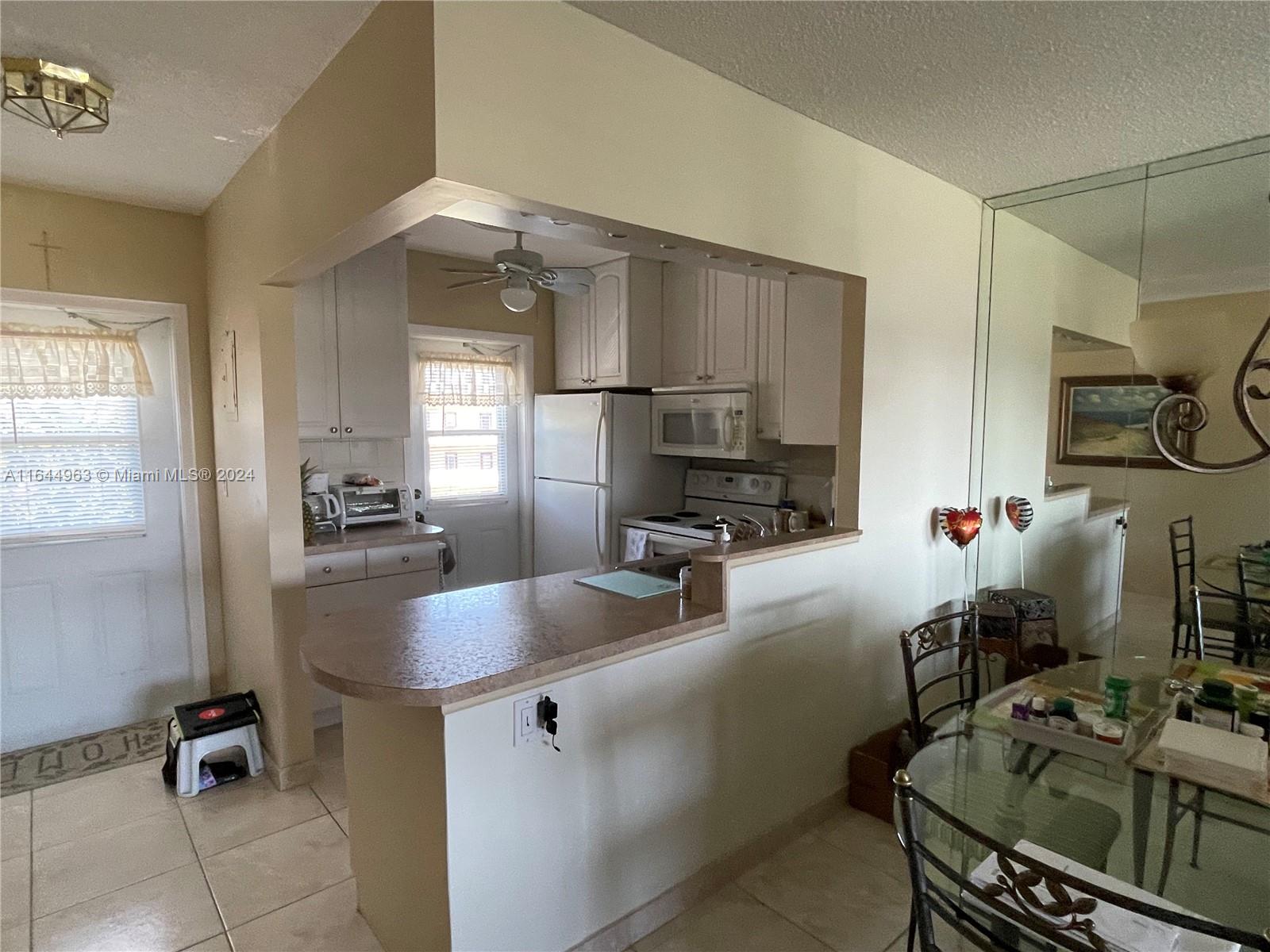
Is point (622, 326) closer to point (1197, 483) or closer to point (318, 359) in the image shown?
point (318, 359)

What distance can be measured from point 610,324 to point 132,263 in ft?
7.79

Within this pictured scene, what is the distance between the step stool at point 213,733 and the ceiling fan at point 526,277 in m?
2.07

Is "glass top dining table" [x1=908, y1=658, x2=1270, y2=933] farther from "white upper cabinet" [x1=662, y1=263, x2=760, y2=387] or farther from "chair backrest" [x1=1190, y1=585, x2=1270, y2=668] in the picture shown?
"white upper cabinet" [x1=662, y1=263, x2=760, y2=387]

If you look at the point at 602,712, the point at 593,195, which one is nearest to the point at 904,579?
the point at 602,712

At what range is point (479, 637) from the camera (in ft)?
5.83

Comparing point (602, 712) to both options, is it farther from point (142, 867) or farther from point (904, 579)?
point (142, 867)

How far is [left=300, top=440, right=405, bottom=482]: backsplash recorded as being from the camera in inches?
141

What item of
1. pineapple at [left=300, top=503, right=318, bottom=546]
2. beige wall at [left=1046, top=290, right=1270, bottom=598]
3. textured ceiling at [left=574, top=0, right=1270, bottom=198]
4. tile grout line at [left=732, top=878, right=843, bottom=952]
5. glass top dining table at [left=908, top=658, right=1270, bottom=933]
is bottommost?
tile grout line at [left=732, top=878, right=843, bottom=952]

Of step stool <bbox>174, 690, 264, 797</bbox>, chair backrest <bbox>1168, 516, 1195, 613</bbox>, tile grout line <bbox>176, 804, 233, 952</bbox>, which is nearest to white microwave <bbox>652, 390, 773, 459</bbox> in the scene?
chair backrest <bbox>1168, 516, 1195, 613</bbox>

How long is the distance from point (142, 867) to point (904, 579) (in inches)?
116

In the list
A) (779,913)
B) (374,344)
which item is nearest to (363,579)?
(374,344)

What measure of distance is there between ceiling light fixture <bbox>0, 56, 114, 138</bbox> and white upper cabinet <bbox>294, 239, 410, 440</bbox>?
46.0 inches

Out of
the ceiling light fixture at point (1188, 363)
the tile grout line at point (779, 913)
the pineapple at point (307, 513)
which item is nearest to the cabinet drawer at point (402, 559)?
the pineapple at point (307, 513)

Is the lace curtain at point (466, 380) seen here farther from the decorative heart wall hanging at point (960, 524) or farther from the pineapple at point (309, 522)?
the decorative heart wall hanging at point (960, 524)
